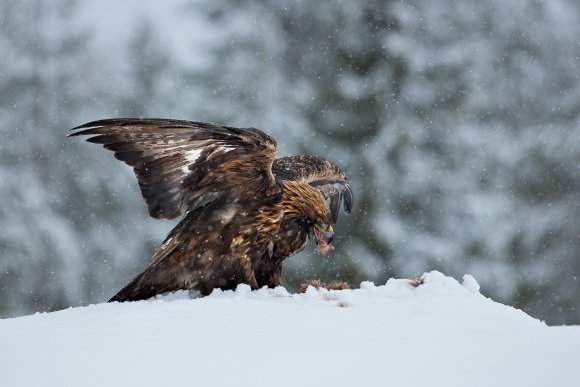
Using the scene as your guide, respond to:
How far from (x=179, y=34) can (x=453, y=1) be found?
4.23 m

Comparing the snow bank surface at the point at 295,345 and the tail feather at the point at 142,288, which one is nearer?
the snow bank surface at the point at 295,345

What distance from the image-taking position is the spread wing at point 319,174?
18.5ft

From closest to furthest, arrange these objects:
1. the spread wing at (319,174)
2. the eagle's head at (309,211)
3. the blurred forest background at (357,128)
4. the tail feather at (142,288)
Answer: the tail feather at (142,288) → the eagle's head at (309,211) → the spread wing at (319,174) → the blurred forest background at (357,128)

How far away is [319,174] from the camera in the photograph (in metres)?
5.97

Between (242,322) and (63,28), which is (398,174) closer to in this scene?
(63,28)

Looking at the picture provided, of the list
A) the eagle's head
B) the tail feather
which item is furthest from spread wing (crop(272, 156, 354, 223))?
the tail feather

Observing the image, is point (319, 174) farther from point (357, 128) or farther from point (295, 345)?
point (357, 128)

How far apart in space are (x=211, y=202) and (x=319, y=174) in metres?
1.35

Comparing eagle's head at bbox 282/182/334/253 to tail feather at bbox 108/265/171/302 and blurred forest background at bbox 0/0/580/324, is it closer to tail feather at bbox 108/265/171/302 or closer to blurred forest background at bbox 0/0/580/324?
tail feather at bbox 108/265/171/302

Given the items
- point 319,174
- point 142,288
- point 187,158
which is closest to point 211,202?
point 187,158

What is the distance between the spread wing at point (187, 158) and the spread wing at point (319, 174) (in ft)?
2.46

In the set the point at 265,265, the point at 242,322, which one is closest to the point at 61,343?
the point at 242,322

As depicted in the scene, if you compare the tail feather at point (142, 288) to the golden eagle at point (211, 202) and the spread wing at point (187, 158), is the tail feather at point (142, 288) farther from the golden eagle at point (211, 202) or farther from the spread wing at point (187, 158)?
the spread wing at point (187, 158)

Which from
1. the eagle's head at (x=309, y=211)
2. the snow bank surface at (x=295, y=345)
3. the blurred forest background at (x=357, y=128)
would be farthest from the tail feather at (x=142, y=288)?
the blurred forest background at (x=357, y=128)
